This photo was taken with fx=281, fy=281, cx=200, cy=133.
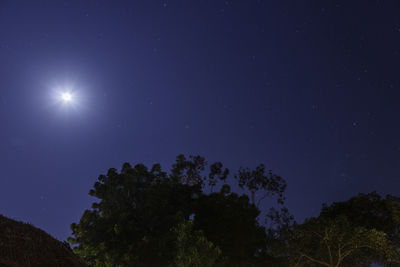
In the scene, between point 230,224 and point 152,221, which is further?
point 230,224

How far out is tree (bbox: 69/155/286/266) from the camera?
2284 cm

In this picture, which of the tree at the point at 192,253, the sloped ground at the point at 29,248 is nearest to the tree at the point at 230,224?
the tree at the point at 192,253

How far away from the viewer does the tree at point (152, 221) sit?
22844mm

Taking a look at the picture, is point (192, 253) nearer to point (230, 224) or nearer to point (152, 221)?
point (152, 221)

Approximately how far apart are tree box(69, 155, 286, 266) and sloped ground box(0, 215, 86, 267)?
16067 millimetres

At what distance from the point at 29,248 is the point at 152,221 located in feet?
66.0

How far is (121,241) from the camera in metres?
22.9

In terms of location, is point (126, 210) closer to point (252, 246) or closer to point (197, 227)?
point (197, 227)

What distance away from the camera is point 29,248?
4590mm

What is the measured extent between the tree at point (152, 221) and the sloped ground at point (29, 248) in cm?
1607

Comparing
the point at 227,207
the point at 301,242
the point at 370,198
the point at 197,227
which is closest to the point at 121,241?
the point at 197,227

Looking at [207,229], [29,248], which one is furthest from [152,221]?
[29,248]

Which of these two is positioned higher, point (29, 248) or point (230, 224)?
point (230, 224)

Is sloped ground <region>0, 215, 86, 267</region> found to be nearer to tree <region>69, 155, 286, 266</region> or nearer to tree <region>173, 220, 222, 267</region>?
tree <region>173, 220, 222, 267</region>
